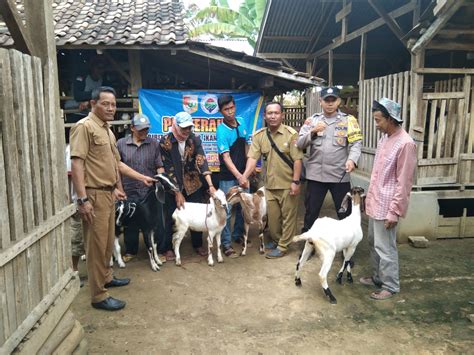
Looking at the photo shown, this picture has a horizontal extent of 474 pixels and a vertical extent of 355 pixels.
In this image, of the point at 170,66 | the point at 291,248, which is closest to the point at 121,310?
the point at 291,248

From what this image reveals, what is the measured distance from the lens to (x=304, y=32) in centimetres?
1129

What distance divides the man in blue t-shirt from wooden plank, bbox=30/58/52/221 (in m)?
2.98

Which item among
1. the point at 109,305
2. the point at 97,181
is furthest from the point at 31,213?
the point at 109,305

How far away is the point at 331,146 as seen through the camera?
16.2ft

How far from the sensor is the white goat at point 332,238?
13.4ft

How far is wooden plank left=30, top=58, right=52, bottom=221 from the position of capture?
8.01 ft

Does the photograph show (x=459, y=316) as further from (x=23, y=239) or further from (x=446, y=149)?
(x=23, y=239)

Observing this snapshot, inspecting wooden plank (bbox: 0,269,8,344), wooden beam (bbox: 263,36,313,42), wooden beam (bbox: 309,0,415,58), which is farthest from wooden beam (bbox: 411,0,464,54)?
wooden beam (bbox: 263,36,313,42)

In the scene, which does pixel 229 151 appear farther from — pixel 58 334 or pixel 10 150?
pixel 10 150

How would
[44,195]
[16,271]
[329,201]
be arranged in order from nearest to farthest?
[16,271] < [44,195] < [329,201]

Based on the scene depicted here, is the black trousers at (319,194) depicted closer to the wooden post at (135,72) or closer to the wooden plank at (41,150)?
the wooden plank at (41,150)

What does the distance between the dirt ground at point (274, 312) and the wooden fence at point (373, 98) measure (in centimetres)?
272

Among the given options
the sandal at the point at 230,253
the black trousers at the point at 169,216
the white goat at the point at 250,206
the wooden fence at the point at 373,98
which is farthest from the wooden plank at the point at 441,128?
the black trousers at the point at 169,216

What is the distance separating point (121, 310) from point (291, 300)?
1.77 metres
